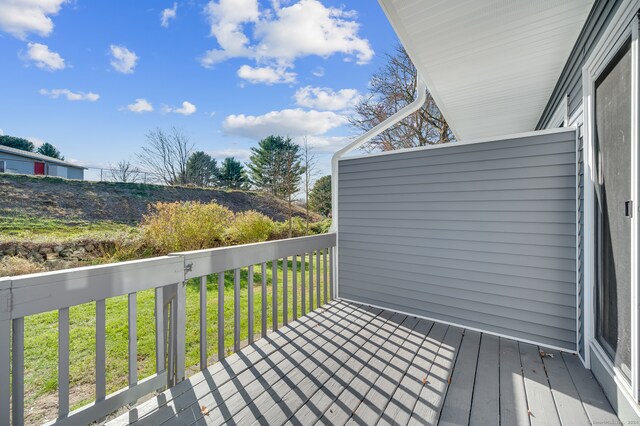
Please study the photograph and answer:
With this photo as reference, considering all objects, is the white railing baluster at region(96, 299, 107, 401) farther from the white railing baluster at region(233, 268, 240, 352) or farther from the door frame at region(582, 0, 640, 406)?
the door frame at region(582, 0, 640, 406)

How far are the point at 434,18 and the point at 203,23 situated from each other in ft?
34.8

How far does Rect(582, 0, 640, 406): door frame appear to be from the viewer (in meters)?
1.39

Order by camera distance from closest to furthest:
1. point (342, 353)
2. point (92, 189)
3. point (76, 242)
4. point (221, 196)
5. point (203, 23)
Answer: point (342, 353) → point (76, 242) → point (203, 23) → point (92, 189) → point (221, 196)

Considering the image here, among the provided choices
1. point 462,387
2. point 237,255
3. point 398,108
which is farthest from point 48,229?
point 398,108

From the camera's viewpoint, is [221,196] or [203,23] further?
[221,196]

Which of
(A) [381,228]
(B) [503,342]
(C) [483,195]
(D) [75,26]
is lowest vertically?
(B) [503,342]

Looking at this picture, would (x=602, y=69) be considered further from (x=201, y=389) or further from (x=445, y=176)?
(x=201, y=389)

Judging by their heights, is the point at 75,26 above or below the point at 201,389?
above

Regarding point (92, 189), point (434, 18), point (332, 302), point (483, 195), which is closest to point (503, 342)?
point (483, 195)

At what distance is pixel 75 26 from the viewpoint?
941cm

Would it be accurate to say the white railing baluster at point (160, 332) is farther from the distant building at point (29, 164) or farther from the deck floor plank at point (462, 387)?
the distant building at point (29, 164)

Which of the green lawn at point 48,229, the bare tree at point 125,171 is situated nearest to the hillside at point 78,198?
the green lawn at point 48,229

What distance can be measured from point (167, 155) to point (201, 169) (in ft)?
7.58

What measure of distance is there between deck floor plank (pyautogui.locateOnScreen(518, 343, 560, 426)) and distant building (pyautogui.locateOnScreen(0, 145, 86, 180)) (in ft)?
72.2
